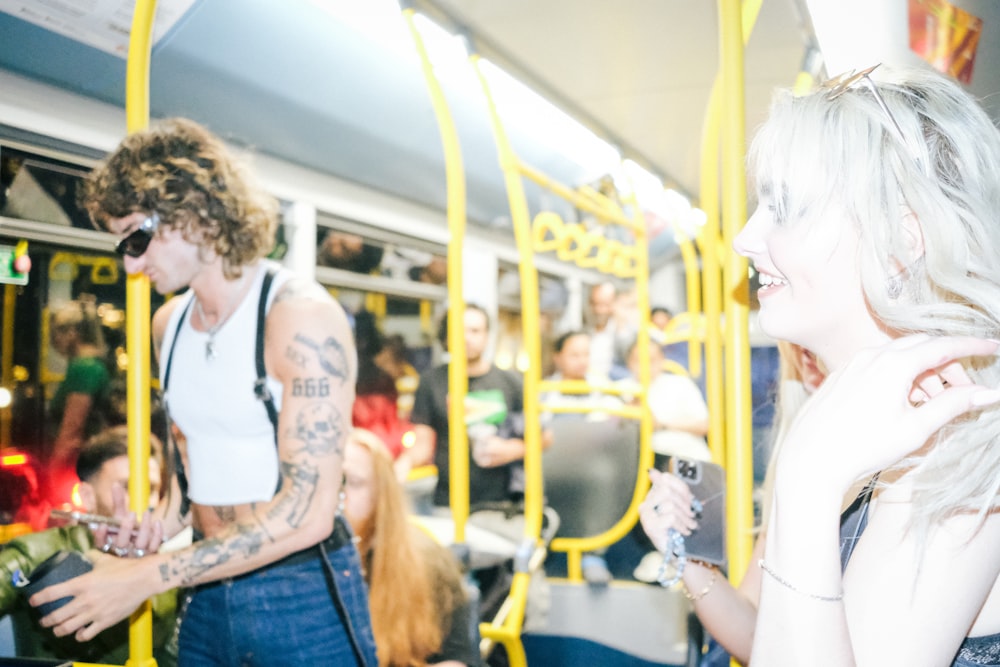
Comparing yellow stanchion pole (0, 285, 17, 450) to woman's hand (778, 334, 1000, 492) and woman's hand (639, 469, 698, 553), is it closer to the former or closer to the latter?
woman's hand (639, 469, 698, 553)

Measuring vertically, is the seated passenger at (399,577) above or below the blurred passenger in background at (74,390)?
below

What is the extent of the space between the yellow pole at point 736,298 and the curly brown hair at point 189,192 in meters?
0.88

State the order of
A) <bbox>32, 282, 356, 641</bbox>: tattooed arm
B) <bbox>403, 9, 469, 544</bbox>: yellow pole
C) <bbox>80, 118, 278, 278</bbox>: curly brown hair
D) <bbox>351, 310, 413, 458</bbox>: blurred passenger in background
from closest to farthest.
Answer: <bbox>32, 282, 356, 641</bbox>: tattooed arm, <bbox>80, 118, 278, 278</bbox>: curly brown hair, <bbox>351, 310, 413, 458</bbox>: blurred passenger in background, <bbox>403, 9, 469, 544</bbox>: yellow pole

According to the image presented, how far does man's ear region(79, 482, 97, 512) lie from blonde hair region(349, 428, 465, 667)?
580mm

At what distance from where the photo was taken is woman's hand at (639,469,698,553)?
1.07 meters

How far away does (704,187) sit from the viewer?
5.07ft

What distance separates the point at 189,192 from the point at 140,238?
0.13 meters

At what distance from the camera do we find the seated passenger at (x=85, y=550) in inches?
58.5

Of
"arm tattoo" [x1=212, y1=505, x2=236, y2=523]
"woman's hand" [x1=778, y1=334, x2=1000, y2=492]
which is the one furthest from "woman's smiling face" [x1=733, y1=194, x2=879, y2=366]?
"arm tattoo" [x1=212, y1=505, x2=236, y2=523]

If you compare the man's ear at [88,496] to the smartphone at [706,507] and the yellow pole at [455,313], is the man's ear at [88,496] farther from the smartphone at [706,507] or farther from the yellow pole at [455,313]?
the smartphone at [706,507]

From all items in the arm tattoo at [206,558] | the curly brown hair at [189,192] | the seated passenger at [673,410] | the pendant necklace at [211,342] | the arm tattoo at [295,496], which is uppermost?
the curly brown hair at [189,192]

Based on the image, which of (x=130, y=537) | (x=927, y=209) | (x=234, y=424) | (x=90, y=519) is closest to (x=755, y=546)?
(x=927, y=209)


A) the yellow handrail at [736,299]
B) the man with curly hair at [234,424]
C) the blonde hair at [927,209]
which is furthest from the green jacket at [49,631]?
the blonde hair at [927,209]

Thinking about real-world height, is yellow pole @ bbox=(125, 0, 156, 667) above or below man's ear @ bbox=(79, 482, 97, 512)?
above
